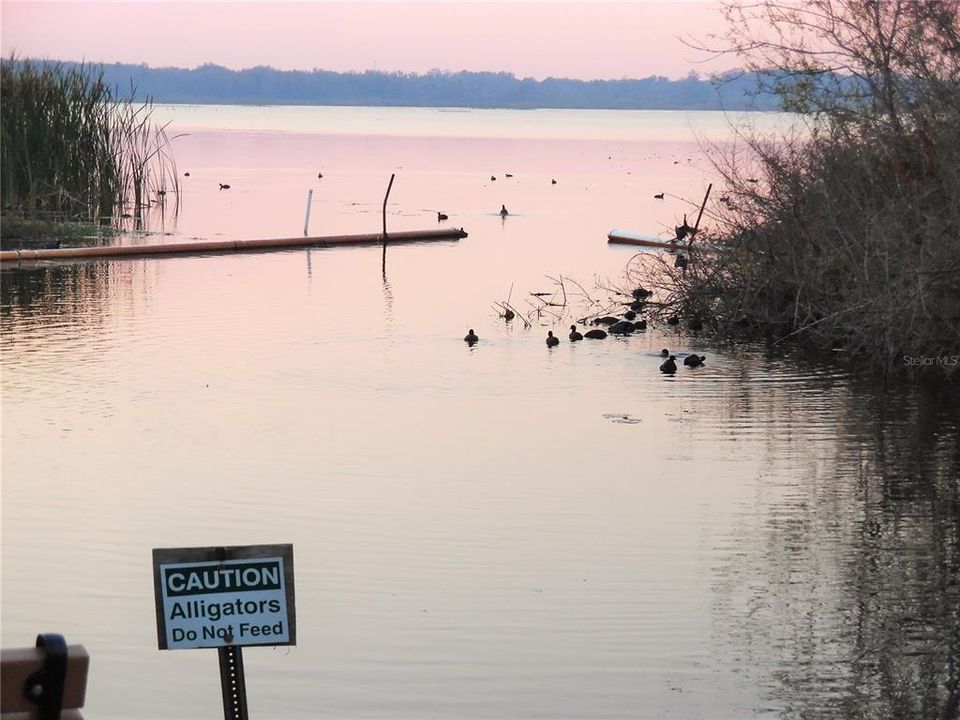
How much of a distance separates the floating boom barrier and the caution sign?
25.4 metres

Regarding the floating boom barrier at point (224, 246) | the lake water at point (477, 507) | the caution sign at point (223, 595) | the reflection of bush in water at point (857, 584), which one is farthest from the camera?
the floating boom barrier at point (224, 246)

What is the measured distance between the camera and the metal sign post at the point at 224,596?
189 inches

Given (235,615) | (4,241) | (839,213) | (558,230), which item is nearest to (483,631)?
(235,615)

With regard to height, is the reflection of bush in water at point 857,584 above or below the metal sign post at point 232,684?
below

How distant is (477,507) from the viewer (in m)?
11.7

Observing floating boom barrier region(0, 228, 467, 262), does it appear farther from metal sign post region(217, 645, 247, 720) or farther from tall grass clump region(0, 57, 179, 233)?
metal sign post region(217, 645, 247, 720)

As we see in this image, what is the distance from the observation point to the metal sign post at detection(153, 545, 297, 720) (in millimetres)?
4793

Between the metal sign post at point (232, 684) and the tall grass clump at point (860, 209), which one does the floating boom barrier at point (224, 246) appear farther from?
the metal sign post at point (232, 684)

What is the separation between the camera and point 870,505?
11.8m

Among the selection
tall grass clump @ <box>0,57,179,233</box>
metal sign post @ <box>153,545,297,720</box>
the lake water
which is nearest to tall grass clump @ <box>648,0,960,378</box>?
the lake water

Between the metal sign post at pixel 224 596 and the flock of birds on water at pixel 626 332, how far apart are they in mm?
13851

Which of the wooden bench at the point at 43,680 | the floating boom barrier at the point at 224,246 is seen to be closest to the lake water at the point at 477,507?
the wooden bench at the point at 43,680

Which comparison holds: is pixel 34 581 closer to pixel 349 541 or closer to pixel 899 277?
pixel 349 541

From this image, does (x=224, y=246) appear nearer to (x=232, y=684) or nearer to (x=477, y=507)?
(x=477, y=507)
